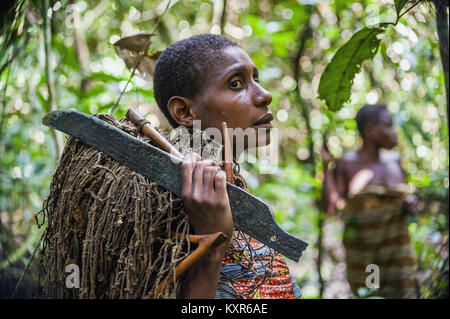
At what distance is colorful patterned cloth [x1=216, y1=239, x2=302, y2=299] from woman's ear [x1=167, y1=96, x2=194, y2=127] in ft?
1.93

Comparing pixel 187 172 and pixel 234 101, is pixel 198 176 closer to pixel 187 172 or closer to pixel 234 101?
pixel 187 172

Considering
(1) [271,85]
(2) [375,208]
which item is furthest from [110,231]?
(1) [271,85]

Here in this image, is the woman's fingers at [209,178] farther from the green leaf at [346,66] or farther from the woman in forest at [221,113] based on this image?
the green leaf at [346,66]

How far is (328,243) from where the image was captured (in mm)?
5766

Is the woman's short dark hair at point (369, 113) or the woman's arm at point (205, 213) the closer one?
the woman's arm at point (205, 213)

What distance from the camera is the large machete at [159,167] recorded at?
1081 millimetres

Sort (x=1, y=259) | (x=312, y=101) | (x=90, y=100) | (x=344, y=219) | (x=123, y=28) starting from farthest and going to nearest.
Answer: (x=312, y=101)
(x=123, y=28)
(x=344, y=219)
(x=90, y=100)
(x=1, y=259)

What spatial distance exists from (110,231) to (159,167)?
0.70 feet

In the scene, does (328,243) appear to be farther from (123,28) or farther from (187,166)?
(187,166)

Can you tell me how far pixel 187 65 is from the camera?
1.67 metres

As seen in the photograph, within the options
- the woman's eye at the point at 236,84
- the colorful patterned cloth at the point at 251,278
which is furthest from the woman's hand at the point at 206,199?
the woman's eye at the point at 236,84

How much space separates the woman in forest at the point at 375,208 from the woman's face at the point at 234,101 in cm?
242
